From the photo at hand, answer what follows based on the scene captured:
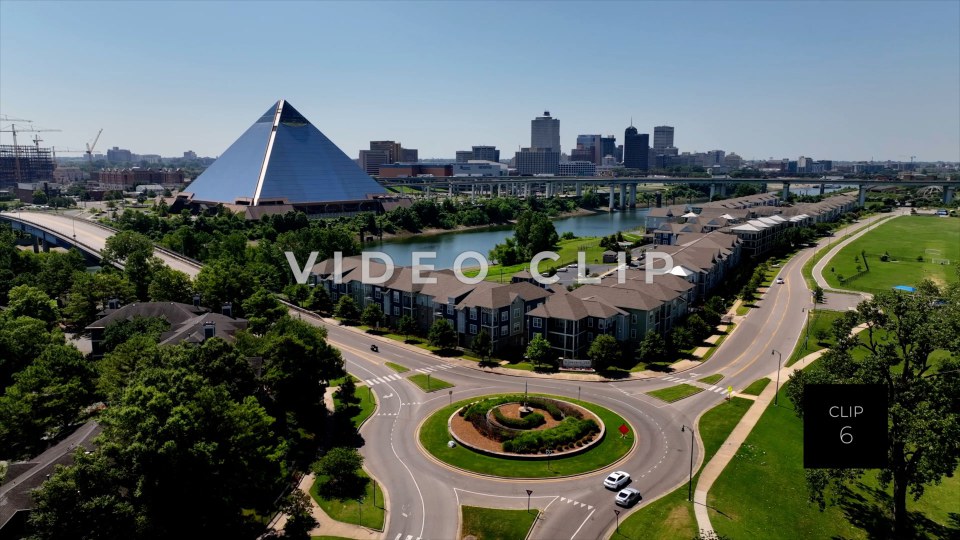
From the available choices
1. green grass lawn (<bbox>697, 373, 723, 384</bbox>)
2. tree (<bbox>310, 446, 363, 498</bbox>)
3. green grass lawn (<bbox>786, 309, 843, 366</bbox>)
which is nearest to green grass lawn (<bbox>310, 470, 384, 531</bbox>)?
tree (<bbox>310, 446, 363, 498</bbox>)

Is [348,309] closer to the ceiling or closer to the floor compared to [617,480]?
closer to the ceiling

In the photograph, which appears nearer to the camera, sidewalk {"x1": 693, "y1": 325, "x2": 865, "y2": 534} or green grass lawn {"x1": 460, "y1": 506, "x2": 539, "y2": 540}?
green grass lawn {"x1": 460, "y1": 506, "x2": 539, "y2": 540}

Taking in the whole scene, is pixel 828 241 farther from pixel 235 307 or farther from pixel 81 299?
pixel 81 299

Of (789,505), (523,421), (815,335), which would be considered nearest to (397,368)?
(523,421)

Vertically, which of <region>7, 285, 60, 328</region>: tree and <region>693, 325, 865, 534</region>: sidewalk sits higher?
<region>7, 285, 60, 328</region>: tree

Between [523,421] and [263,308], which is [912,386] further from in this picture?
[263,308]

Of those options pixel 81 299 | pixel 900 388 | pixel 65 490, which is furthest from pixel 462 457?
pixel 81 299

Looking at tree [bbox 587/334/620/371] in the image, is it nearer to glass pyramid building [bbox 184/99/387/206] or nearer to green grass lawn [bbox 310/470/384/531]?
green grass lawn [bbox 310/470/384/531]

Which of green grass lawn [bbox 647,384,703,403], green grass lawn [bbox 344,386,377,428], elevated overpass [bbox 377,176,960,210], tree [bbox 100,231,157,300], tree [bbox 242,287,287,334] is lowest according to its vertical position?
green grass lawn [bbox 344,386,377,428]
